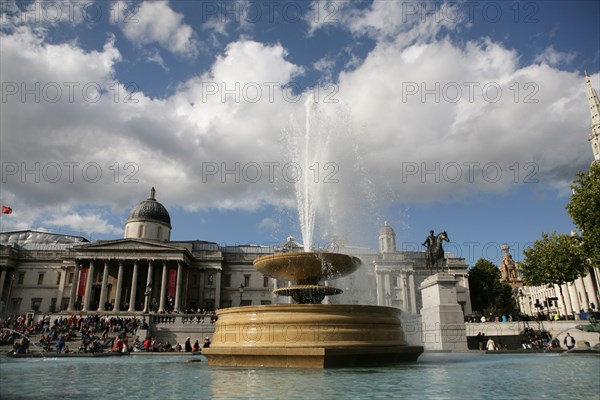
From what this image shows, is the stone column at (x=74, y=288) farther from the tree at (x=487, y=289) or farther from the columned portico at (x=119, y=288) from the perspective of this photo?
the tree at (x=487, y=289)

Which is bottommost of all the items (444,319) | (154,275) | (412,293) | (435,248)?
(444,319)

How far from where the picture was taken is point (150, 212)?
6266cm

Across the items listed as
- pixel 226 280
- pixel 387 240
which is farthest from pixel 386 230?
pixel 226 280

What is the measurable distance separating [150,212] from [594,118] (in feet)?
222

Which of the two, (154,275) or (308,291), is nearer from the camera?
(308,291)

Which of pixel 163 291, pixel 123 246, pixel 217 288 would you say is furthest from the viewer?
pixel 217 288

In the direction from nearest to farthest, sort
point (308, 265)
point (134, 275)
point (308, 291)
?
point (308, 265) → point (308, 291) → point (134, 275)

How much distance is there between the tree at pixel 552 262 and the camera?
39.6m

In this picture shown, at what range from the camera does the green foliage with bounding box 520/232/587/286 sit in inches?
1559

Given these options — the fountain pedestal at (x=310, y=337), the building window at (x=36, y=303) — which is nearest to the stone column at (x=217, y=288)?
the building window at (x=36, y=303)

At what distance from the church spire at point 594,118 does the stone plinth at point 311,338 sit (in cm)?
6544

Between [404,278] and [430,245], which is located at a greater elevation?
[404,278]

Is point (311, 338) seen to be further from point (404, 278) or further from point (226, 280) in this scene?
point (226, 280)

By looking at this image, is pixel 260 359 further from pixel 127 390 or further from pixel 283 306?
pixel 127 390
